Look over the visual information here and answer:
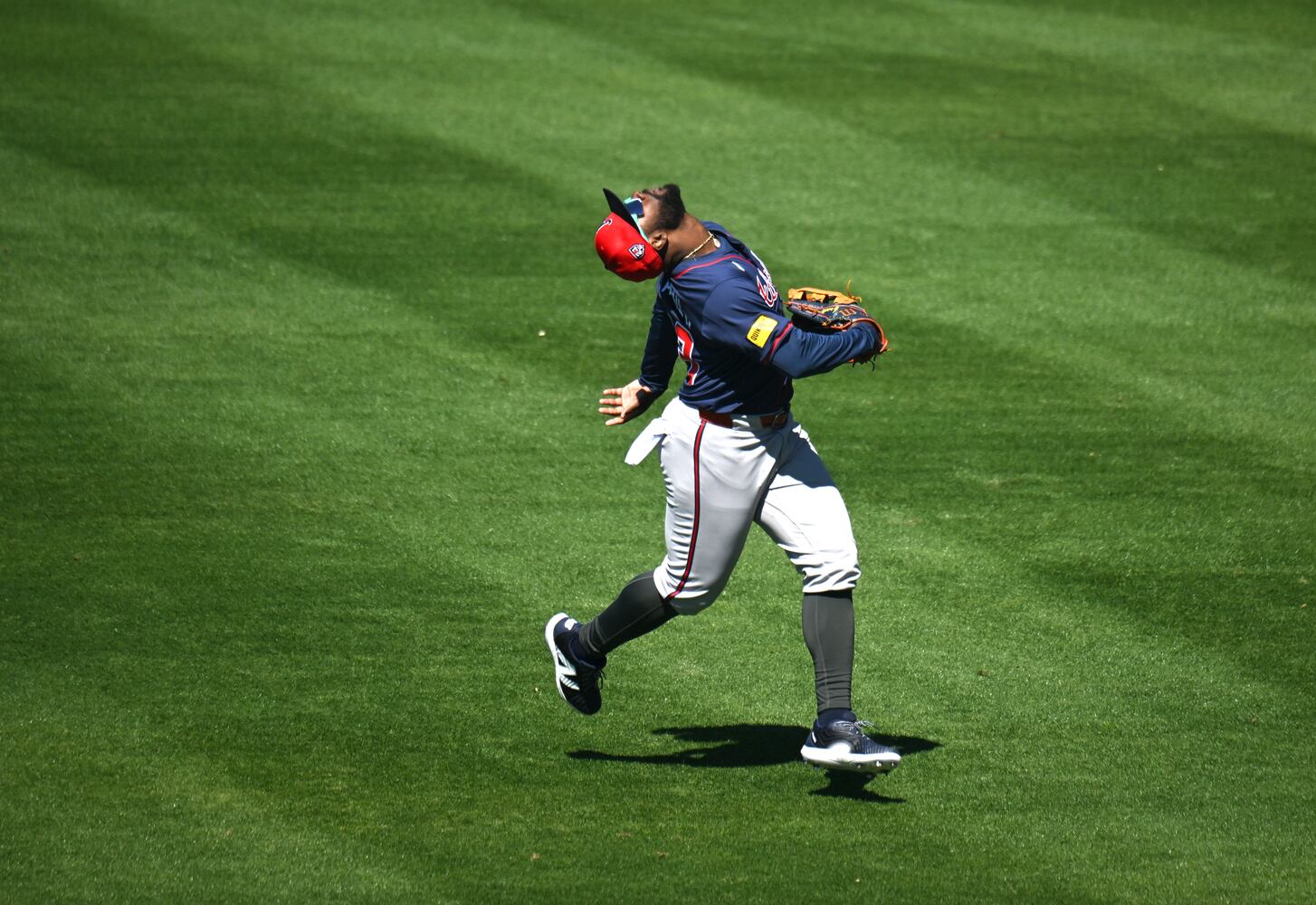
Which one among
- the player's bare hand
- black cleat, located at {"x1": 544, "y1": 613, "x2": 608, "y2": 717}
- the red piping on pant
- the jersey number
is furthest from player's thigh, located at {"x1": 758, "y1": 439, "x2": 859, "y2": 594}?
black cleat, located at {"x1": 544, "y1": 613, "x2": 608, "y2": 717}

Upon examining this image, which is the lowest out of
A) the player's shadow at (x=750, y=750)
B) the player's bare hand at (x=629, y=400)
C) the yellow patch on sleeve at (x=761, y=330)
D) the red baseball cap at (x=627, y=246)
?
the player's shadow at (x=750, y=750)

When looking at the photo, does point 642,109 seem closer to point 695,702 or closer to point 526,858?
point 695,702

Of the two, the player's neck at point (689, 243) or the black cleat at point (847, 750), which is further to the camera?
the player's neck at point (689, 243)

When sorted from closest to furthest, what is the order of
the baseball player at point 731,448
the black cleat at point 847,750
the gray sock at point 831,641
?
the black cleat at point 847,750, the baseball player at point 731,448, the gray sock at point 831,641

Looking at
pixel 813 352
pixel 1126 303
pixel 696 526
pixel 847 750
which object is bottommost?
pixel 847 750

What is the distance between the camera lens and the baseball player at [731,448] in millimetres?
5211

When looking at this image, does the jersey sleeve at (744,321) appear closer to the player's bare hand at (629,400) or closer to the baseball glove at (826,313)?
the baseball glove at (826,313)

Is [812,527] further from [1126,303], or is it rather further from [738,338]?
[1126,303]

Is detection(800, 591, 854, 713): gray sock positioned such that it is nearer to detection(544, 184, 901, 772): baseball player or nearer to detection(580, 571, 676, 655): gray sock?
detection(544, 184, 901, 772): baseball player

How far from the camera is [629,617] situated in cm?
563

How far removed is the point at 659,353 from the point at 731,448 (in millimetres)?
632

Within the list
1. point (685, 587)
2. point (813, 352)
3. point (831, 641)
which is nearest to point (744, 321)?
point (813, 352)

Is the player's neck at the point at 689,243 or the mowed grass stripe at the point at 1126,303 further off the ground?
the player's neck at the point at 689,243

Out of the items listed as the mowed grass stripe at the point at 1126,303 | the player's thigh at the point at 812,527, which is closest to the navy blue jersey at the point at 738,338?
the player's thigh at the point at 812,527
